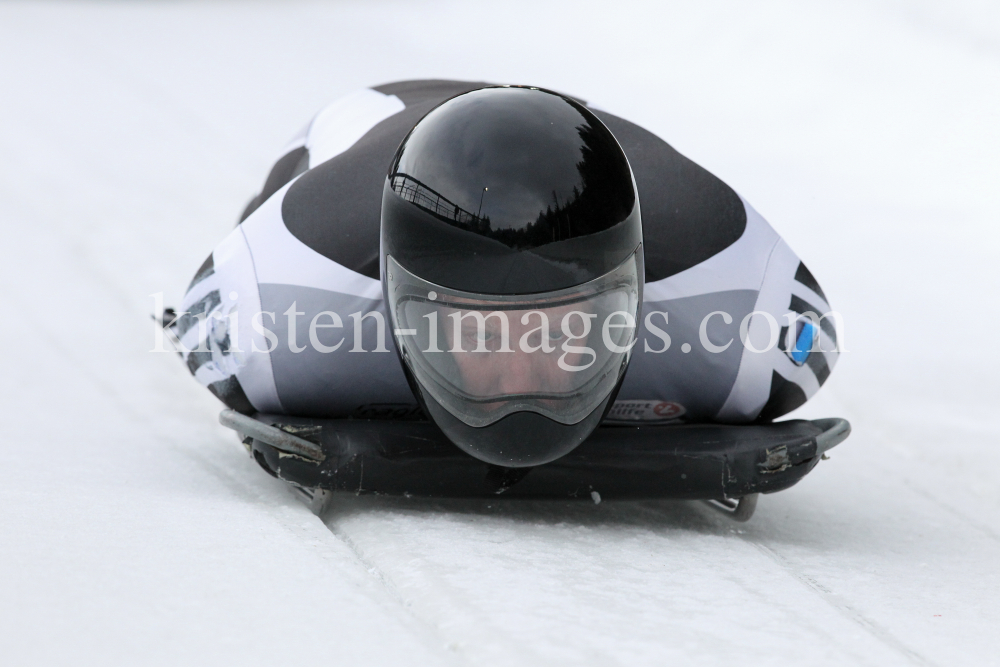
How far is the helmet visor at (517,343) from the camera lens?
5.92 feet

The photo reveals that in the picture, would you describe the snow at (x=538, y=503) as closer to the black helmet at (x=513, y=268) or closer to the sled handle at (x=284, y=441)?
the sled handle at (x=284, y=441)

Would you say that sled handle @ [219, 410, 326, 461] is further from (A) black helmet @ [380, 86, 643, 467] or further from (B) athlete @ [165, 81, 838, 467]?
(A) black helmet @ [380, 86, 643, 467]

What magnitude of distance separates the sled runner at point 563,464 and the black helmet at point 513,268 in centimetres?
11

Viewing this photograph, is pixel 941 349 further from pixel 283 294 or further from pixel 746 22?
pixel 746 22

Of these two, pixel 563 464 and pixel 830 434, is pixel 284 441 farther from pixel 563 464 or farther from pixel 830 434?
pixel 830 434

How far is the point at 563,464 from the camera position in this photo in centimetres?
203

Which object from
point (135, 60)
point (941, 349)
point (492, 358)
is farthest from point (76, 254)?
point (135, 60)

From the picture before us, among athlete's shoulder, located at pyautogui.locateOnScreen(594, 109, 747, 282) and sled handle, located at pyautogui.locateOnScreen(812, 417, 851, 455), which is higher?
athlete's shoulder, located at pyautogui.locateOnScreen(594, 109, 747, 282)

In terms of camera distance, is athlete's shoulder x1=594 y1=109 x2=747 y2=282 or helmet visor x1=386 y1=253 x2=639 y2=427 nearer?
helmet visor x1=386 y1=253 x2=639 y2=427

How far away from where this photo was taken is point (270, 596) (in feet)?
5.17

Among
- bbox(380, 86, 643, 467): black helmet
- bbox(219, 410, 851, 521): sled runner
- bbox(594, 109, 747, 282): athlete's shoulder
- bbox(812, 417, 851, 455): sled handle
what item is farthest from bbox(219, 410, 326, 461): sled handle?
bbox(812, 417, 851, 455): sled handle

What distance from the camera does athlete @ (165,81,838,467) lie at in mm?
1798

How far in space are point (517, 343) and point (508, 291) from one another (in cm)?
10

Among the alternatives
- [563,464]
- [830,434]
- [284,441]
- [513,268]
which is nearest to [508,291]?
[513,268]
